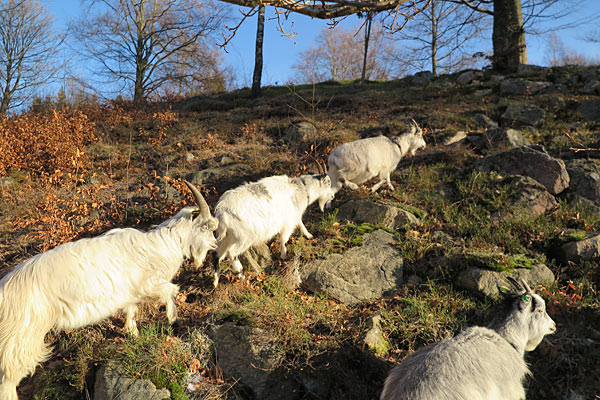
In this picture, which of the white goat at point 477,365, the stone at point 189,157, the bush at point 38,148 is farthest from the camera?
the stone at point 189,157

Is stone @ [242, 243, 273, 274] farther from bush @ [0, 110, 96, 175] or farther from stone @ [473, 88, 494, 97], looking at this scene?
stone @ [473, 88, 494, 97]

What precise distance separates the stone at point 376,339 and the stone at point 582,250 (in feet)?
12.1

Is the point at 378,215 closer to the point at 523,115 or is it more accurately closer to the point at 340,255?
the point at 340,255

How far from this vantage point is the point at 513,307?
404 cm

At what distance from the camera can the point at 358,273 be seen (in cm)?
591

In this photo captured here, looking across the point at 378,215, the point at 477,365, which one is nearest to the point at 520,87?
the point at 378,215

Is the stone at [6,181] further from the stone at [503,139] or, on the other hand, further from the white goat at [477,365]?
the stone at [503,139]

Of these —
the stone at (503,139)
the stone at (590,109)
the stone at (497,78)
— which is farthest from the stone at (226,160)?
the stone at (497,78)

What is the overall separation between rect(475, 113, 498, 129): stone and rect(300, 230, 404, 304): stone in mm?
7991

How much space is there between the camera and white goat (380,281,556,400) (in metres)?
2.98

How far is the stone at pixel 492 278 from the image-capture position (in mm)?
5355

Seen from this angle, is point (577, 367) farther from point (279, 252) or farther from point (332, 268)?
point (279, 252)

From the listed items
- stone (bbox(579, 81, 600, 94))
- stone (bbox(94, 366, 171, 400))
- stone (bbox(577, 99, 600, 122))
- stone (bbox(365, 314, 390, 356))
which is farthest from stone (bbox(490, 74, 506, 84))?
stone (bbox(94, 366, 171, 400))

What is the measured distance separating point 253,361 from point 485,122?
11359mm
